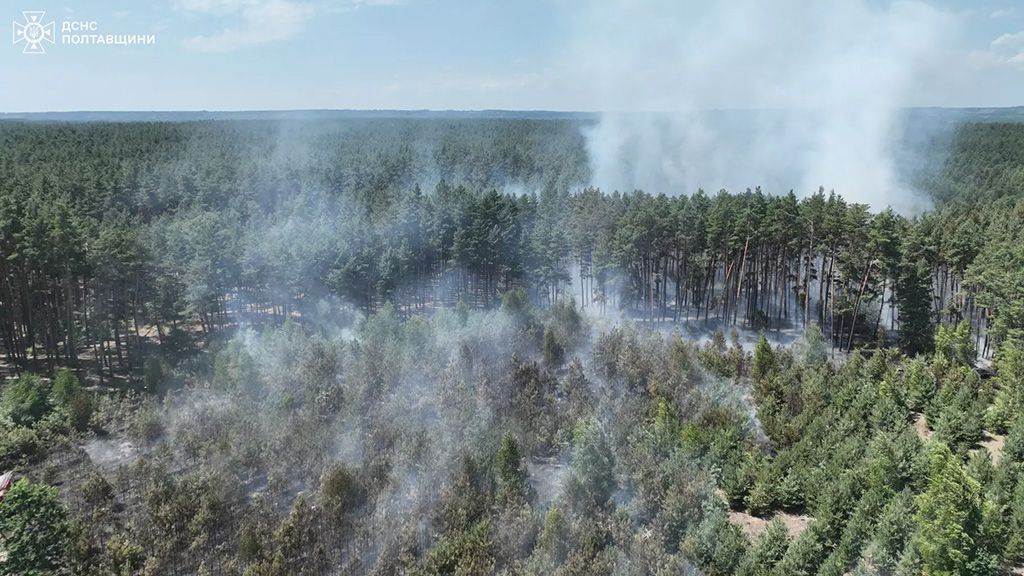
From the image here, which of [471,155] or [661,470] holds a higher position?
[471,155]

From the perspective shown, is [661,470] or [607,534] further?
[661,470]

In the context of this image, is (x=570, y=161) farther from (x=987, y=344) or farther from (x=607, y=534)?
(x=607, y=534)

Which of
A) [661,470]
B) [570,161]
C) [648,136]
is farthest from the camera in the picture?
[648,136]

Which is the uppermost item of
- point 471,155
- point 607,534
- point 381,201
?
point 471,155

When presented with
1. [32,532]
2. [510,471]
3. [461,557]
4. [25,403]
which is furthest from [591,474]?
[25,403]

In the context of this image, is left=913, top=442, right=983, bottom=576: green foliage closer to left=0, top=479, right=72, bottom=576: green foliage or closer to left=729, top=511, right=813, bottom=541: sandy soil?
left=729, top=511, right=813, bottom=541: sandy soil

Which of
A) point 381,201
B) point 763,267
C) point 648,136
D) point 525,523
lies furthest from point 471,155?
point 525,523

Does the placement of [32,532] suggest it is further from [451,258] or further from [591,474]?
[451,258]
